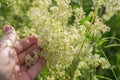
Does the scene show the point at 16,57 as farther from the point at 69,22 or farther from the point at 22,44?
the point at 69,22

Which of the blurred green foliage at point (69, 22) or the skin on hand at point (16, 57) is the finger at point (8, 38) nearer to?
the skin on hand at point (16, 57)

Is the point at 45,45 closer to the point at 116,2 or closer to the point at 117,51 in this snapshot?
the point at 116,2

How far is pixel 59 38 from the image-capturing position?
2.27m

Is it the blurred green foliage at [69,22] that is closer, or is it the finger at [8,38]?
the finger at [8,38]

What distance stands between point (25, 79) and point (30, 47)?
0.23 m

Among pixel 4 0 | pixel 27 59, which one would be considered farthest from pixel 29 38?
pixel 4 0

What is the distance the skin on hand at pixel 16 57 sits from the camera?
2.45 meters

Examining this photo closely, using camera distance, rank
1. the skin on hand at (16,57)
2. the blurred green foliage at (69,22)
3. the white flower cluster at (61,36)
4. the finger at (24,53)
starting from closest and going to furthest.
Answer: the white flower cluster at (61,36), the skin on hand at (16,57), the finger at (24,53), the blurred green foliage at (69,22)

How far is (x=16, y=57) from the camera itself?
259 centimetres

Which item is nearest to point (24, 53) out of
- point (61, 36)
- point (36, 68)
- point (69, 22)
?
point (36, 68)

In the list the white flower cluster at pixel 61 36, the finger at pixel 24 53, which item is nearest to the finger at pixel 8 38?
the finger at pixel 24 53

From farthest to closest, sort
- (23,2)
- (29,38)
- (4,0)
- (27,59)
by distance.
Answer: (23,2), (4,0), (29,38), (27,59)

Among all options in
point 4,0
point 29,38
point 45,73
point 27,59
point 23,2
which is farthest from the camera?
point 23,2

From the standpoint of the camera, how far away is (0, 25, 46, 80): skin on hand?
245 cm
